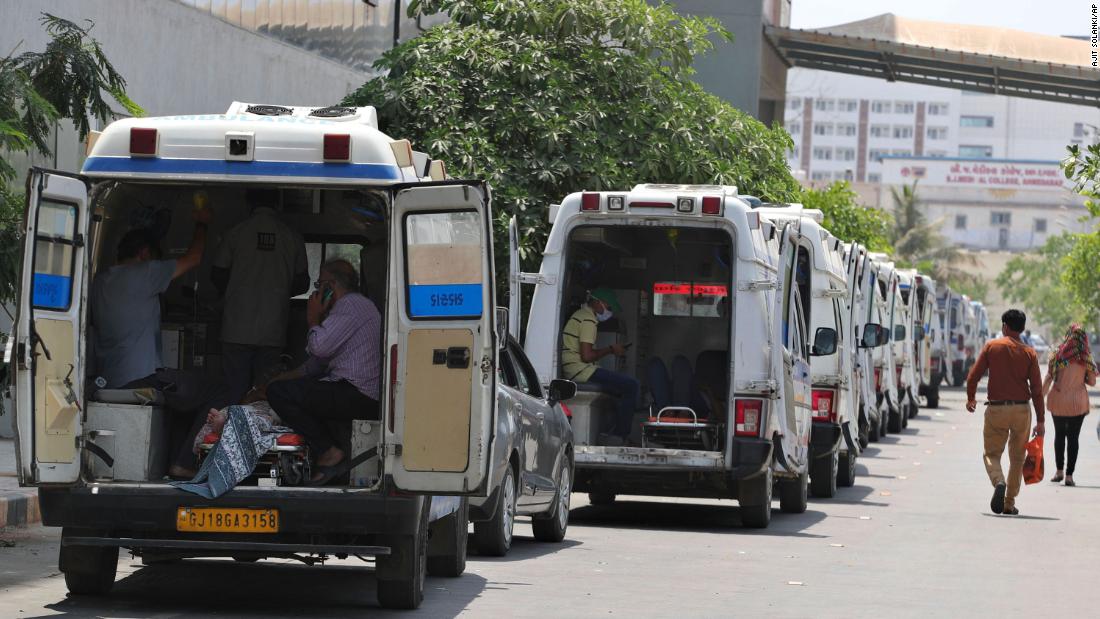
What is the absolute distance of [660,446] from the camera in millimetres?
14758

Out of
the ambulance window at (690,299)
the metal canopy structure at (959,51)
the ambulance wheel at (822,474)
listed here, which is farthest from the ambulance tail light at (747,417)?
the metal canopy structure at (959,51)

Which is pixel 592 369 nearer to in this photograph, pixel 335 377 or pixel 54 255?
pixel 335 377

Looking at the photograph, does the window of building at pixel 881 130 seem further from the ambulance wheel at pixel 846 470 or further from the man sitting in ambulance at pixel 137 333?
the man sitting in ambulance at pixel 137 333

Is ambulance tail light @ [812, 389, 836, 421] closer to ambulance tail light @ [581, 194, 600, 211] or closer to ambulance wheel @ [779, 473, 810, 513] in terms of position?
ambulance wheel @ [779, 473, 810, 513]

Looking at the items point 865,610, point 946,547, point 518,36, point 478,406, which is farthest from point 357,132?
point 518,36

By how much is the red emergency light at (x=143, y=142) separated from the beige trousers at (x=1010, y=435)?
31.2 ft

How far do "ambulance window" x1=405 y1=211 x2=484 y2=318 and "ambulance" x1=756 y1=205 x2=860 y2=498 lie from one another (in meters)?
8.46

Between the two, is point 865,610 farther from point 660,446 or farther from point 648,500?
point 648,500

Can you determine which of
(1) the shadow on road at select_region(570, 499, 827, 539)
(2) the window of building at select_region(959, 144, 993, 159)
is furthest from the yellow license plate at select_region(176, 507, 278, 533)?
(2) the window of building at select_region(959, 144, 993, 159)

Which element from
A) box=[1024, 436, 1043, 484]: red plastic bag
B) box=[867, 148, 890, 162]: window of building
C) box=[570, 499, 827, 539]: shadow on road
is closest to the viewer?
box=[570, 499, 827, 539]: shadow on road

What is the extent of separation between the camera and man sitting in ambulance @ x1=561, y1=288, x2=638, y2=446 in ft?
49.0

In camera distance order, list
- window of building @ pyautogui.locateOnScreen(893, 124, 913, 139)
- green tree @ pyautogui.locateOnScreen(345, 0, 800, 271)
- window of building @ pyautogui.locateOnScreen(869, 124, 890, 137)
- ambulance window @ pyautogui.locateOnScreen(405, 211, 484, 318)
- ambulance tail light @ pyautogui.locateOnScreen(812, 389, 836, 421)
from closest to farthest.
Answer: ambulance window @ pyautogui.locateOnScreen(405, 211, 484, 318) < ambulance tail light @ pyautogui.locateOnScreen(812, 389, 836, 421) < green tree @ pyautogui.locateOnScreen(345, 0, 800, 271) < window of building @ pyautogui.locateOnScreen(893, 124, 913, 139) < window of building @ pyautogui.locateOnScreen(869, 124, 890, 137)

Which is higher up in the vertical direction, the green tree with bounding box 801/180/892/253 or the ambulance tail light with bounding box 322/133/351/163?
the green tree with bounding box 801/180/892/253

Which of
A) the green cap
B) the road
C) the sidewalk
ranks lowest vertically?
the road
